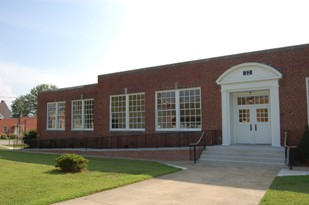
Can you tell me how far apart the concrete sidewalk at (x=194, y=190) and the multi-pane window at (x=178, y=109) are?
599cm

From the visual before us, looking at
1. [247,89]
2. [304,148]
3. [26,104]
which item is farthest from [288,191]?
[26,104]

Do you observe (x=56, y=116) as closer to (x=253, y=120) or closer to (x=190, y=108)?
(x=190, y=108)

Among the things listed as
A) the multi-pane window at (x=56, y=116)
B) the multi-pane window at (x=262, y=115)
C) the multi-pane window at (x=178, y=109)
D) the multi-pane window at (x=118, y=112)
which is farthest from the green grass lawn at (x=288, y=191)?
the multi-pane window at (x=56, y=116)

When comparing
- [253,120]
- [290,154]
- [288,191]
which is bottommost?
[288,191]

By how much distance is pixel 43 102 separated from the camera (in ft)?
93.7

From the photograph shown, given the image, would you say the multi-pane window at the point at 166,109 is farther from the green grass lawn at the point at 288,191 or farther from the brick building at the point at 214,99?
the green grass lawn at the point at 288,191

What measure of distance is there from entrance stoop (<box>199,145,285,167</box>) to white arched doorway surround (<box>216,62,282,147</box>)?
1173mm

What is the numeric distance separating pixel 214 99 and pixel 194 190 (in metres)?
8.62

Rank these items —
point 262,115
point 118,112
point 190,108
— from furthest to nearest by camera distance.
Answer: point 118,112 → point 190,108 → point 262,115

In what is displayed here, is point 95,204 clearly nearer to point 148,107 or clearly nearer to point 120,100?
point 148,107

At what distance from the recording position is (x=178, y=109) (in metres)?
17.7

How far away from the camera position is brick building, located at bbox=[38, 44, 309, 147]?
14156 millimetres

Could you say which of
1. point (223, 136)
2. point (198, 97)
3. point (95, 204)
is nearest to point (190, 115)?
point (198, 97)

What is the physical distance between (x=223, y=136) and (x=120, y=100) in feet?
26.8
